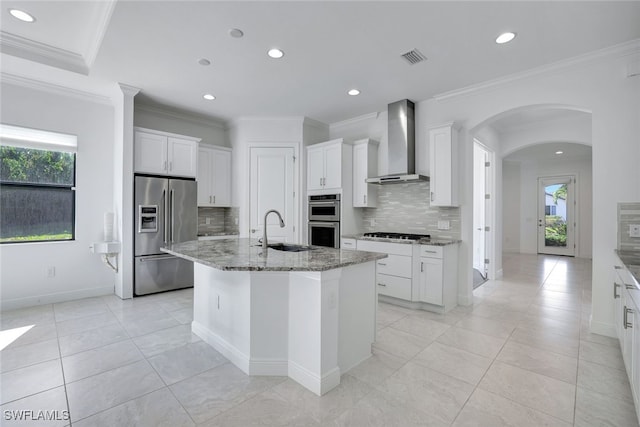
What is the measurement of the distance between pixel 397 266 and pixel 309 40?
2789mm

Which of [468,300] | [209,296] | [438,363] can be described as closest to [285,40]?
[209,296]

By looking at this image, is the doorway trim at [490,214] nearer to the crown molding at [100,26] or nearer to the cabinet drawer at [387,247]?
the cabinet drawer at [387,247]

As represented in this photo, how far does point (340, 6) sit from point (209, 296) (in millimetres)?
2717

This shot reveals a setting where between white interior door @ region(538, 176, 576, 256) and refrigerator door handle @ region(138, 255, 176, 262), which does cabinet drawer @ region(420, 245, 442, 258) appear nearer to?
refrigerator door handle @ region(138, 255, 176, 262)

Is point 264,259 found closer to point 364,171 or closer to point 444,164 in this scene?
point 444,164

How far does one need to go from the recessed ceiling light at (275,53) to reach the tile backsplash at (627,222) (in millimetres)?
3624

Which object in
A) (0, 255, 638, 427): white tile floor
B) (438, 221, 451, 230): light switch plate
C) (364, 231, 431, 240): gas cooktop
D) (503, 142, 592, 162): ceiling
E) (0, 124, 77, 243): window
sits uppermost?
(503, 142, 592, 162): ceiling

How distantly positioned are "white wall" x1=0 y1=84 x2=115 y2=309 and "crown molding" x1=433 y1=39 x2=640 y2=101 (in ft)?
16.0

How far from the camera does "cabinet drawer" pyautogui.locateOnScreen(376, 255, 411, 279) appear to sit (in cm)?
375

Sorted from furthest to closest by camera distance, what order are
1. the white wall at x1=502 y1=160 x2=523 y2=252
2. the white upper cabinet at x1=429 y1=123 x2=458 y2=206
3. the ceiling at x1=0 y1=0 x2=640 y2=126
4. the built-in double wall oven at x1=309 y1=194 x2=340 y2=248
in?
the white wall at x1=502 y1=160 x2=523 y2=252
the built-in double wall oven at x1=309 y1=194 x2=340 y2=248
the white upper cabinet at x1=429 y1=123 x2=458 y2=206
the ceiling at x1=0 y1=0 x2=640 y2=126

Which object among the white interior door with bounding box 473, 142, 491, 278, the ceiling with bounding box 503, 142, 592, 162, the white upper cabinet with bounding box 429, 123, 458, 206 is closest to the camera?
the white upper cabinet with bounding box 429, 123, 458, 206

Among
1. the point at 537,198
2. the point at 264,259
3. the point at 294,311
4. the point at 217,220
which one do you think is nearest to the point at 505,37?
the point at 264,259

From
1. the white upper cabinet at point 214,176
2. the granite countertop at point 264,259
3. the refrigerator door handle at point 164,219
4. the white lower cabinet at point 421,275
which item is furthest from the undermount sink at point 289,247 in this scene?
the white upper cabinet at point 214,176

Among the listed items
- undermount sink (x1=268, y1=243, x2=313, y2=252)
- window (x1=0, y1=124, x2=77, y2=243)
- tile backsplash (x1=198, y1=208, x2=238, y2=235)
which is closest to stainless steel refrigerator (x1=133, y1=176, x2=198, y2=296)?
tile backsplash (x1=198, y1=208, x2=238, y2=235)
